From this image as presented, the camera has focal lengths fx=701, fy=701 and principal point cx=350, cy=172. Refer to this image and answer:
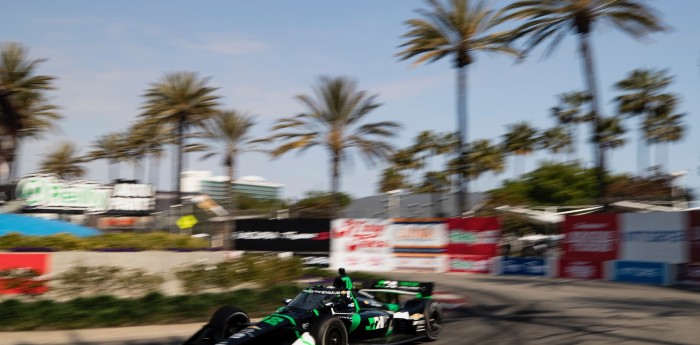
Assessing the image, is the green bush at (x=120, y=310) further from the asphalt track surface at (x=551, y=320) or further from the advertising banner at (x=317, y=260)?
the advertising banner at (x=317, y=260)

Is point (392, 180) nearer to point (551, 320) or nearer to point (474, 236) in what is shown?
point (474, 236)

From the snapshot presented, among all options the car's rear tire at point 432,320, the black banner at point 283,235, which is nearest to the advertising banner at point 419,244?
the black banner at point 283,235

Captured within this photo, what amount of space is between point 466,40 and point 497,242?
12076 mm

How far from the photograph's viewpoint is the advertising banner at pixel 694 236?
23.6m

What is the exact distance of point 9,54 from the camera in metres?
42.7

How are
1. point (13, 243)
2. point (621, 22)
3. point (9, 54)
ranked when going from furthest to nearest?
point (9, 54) < point (621, 22) < point (13, 243)

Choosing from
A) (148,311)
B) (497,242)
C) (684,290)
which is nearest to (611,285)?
(684,290)

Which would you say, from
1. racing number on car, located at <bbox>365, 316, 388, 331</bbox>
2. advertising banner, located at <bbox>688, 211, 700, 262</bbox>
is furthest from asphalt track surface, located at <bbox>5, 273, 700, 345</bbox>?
advertising banner, located at <bbox>688, 211, 700, 262</bbox>

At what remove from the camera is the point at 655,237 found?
25.3 m

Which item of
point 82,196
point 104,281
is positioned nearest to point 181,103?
point 82,196

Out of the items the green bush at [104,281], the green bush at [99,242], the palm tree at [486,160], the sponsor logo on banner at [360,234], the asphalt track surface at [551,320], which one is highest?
the palm tree at [486,160]

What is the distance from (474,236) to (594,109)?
8.44m

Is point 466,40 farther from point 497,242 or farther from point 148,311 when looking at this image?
point 148,311

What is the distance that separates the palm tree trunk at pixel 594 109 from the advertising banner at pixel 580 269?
20.3 ft
